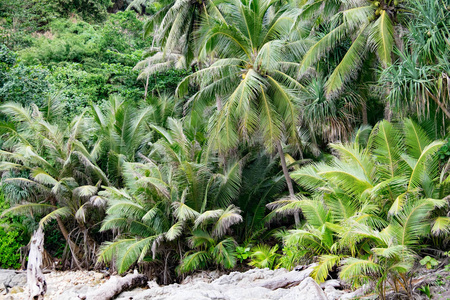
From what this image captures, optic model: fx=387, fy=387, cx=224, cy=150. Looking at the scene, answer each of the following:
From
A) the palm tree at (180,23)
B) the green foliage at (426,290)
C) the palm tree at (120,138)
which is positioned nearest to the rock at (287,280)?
the green foliage at (426,290)

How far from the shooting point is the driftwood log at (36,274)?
8.85 meters

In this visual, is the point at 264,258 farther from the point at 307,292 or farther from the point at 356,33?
the point at 356,33

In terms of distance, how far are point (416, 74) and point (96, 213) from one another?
1108 cm

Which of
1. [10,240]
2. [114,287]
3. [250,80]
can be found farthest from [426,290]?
[10,240]

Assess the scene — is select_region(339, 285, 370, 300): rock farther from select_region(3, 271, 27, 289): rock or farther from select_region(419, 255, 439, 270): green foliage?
select_region(3, 271, 27, 289): rock

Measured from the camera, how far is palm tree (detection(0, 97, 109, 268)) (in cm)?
1292

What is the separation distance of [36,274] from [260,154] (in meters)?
8.01

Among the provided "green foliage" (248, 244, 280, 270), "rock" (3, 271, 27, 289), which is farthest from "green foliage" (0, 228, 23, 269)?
"green foliage" (248, 244, 280, 270)

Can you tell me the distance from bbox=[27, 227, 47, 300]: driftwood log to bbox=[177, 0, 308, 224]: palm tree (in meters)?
5.64

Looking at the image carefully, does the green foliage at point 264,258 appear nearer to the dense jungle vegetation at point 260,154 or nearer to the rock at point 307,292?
the dense jungle vegetation at point 260,154

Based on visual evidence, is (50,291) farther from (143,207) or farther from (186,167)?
(186,167)

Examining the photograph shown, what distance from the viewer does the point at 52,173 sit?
13312 mm

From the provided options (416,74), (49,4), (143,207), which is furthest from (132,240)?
(49,4)

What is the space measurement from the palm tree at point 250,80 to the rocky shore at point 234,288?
3.76 m
